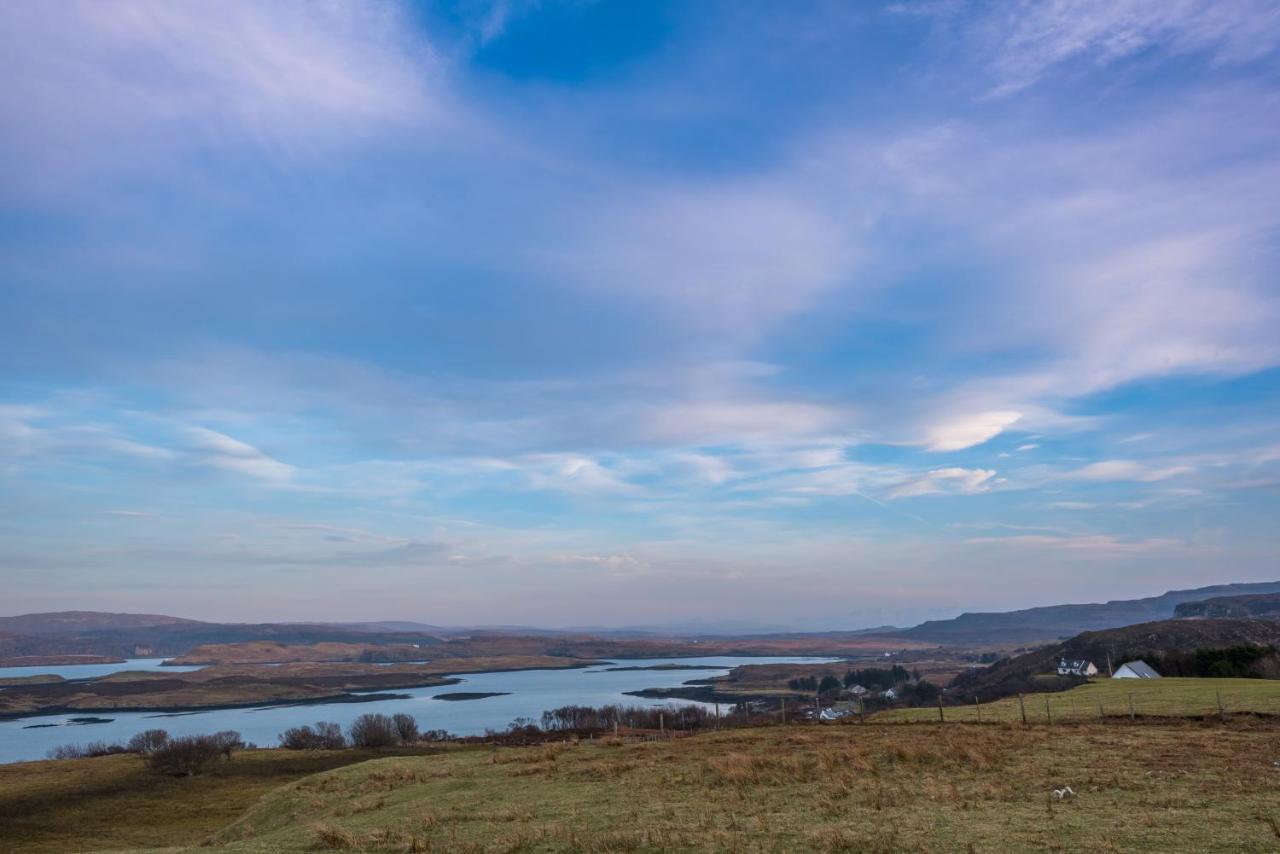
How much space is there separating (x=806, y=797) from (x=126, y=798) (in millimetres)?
48505

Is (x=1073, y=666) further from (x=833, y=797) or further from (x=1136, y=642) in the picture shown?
(x=833, y=797)

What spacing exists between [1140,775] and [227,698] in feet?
727

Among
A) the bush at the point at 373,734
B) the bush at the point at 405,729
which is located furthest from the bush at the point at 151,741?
the bush at the point at 405,729

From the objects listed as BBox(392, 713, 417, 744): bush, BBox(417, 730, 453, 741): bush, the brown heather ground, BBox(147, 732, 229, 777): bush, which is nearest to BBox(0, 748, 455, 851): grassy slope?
the brown heather ground

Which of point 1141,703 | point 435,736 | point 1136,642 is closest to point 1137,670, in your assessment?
point 1141,703

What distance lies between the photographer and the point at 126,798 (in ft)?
160

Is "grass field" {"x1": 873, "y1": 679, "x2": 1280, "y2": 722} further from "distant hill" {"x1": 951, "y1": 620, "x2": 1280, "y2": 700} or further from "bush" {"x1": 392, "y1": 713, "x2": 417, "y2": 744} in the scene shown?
"distant hill" {"x1": 951, "y1": 620, "x2": 1280, "y2": 700}

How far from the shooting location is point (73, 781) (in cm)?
5541

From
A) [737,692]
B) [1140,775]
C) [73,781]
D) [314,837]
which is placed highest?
A: [1140,775]

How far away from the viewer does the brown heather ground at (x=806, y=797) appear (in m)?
15.7

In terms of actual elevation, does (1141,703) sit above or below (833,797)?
below

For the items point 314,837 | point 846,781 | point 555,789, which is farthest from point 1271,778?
point 314,837

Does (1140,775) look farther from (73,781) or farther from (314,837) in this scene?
(73,781)

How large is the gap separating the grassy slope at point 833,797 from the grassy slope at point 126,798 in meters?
12.0
